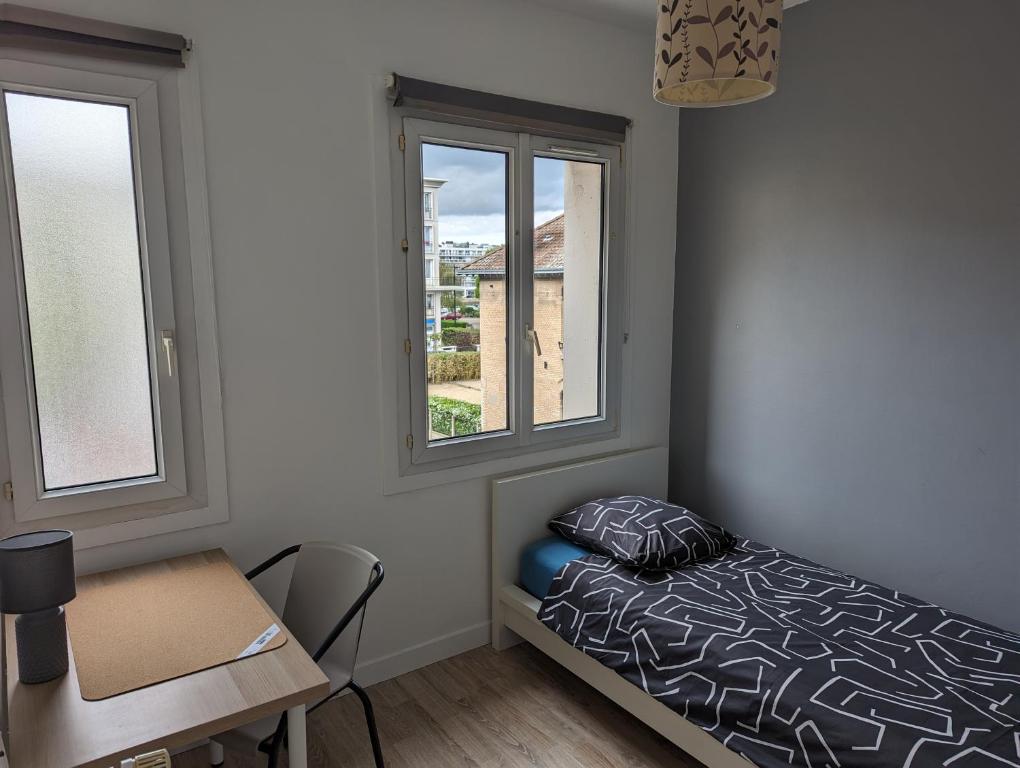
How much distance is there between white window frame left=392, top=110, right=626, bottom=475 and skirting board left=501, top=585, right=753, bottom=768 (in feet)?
2.10

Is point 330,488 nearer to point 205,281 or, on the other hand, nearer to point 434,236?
point 205,281

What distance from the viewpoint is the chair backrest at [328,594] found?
195cm

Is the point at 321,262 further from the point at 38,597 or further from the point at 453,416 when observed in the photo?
the point at 38,597

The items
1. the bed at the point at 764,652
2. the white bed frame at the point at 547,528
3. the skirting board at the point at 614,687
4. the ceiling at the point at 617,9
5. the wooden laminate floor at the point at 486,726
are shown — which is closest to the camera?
the bed at the point at 764,652

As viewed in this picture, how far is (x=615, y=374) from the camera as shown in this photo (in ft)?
10.8

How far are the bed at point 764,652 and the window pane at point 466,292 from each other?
1.18ft

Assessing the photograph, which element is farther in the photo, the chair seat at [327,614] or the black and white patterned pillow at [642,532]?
the black and white patterned pillow at [642,532]

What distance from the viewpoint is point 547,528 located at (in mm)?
3033

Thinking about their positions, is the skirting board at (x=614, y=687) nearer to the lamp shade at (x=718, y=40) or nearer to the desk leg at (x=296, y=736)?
the desk leg at (x=296, y=736)

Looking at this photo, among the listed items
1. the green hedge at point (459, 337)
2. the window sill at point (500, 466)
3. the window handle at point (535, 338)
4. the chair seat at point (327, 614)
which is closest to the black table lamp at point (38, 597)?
the chair seat at point (327, 614)

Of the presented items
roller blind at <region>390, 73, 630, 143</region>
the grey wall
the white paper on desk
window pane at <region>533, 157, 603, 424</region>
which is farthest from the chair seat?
the grey wall

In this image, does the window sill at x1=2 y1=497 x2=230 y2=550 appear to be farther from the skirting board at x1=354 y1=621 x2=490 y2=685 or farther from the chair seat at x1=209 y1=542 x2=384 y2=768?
the skirting board at x1=354 y1=621 x2=490 y2=685

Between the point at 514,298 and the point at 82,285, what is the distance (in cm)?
157

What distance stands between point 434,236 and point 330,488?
1.04 m
